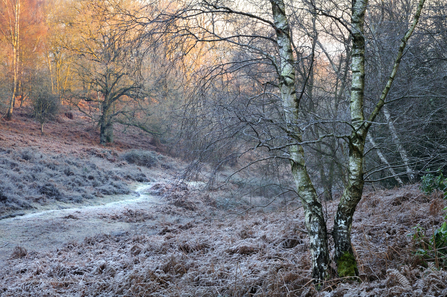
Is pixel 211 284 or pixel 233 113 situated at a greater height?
pixel 233 113

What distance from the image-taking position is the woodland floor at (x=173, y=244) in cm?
307

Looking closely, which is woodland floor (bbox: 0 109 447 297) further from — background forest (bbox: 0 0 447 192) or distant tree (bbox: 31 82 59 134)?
distant tree (bbox: 31 82 59 134)

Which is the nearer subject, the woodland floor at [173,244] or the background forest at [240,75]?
the woodland floor at [173,244]

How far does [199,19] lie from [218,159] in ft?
5.37

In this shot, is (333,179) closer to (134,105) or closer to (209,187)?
(209,187)

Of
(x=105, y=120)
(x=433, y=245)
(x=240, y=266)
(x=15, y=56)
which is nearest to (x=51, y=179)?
(x=105, y=120)

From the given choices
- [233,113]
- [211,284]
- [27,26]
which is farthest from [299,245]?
[27,26]

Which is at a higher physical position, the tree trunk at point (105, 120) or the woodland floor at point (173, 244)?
the tree trunk at point (105, 120)

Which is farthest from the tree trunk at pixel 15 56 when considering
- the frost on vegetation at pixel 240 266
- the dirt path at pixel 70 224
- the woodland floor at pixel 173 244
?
the frost on vegetation at pixel 240 266

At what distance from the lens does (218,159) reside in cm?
315

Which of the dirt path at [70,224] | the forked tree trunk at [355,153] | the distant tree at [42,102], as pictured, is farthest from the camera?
the distant tree at [42,102]

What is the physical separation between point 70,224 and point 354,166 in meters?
7.57

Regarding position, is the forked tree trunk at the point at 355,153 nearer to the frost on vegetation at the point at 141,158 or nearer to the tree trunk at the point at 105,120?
the frost on vegetation at the point at 141,158

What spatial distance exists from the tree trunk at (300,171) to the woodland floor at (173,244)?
16cm
